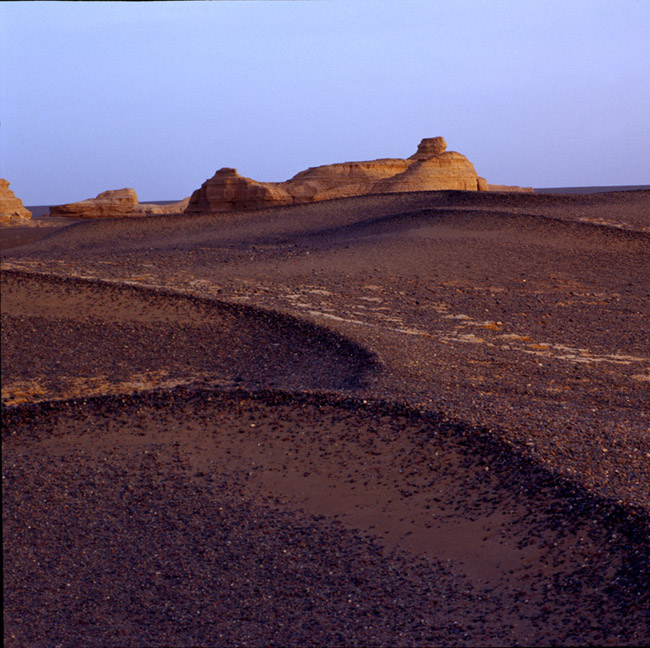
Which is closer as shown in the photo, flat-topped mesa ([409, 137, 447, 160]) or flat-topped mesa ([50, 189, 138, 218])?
flat-topped mesa ([409, 137, 447, 160])

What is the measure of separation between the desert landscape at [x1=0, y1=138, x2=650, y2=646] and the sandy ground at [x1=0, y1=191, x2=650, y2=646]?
0.01 m

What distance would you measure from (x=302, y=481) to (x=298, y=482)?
29mm

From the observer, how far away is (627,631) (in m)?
3.22

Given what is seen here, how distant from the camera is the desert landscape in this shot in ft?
11.1

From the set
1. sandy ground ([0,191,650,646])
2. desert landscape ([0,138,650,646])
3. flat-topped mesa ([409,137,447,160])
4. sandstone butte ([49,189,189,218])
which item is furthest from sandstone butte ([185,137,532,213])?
sandy ground ([0,191,650,646])

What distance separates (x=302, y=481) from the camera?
462cm

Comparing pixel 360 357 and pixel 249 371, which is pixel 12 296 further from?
pixel 360 357

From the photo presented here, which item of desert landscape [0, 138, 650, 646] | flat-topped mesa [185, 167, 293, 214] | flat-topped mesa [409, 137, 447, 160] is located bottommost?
desert landscape [0, 138, 650, 646]

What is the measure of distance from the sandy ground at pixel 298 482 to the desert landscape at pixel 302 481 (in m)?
0.01

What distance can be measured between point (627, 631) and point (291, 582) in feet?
5.27

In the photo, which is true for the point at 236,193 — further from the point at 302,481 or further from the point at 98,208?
the point at 302,481

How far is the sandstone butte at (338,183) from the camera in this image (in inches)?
1155

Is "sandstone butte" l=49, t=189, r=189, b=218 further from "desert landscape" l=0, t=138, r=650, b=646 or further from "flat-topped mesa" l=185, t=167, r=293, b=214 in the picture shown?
"desert landscape" l=0, t=138, r=650, b=646

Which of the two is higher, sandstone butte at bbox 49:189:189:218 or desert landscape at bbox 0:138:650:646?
sandstone butte at bbox 49:189:189:218
